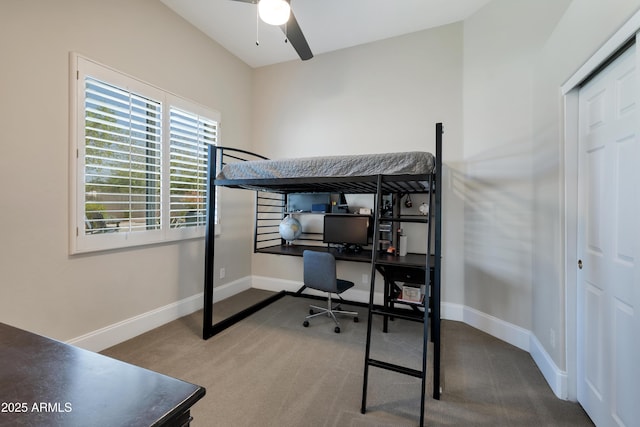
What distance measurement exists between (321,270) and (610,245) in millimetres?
2105

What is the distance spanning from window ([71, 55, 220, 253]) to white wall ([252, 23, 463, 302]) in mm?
1141

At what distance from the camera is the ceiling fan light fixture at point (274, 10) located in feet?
5.84

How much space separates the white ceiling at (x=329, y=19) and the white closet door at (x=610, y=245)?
1.84 m

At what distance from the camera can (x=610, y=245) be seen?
155 centimetres

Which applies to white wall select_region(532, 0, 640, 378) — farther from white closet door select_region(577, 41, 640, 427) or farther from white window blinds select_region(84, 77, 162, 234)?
white window blinds select_region(84, 77, 162, 234)

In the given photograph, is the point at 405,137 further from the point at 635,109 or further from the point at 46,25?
the point at 46,25

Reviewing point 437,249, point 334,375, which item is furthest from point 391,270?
point 334,375

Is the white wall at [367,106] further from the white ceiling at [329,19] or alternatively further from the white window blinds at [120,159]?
the white window blinds at [120,159]

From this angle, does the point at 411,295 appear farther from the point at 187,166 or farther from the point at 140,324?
the point at 187,166

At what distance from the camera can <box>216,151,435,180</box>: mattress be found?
2.04 m

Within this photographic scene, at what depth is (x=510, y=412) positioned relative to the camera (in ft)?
5.73

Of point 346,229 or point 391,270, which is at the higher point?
point 346,229

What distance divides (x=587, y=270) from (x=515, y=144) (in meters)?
1.32

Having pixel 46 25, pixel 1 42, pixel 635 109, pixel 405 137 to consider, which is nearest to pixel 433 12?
pixel 405 137
